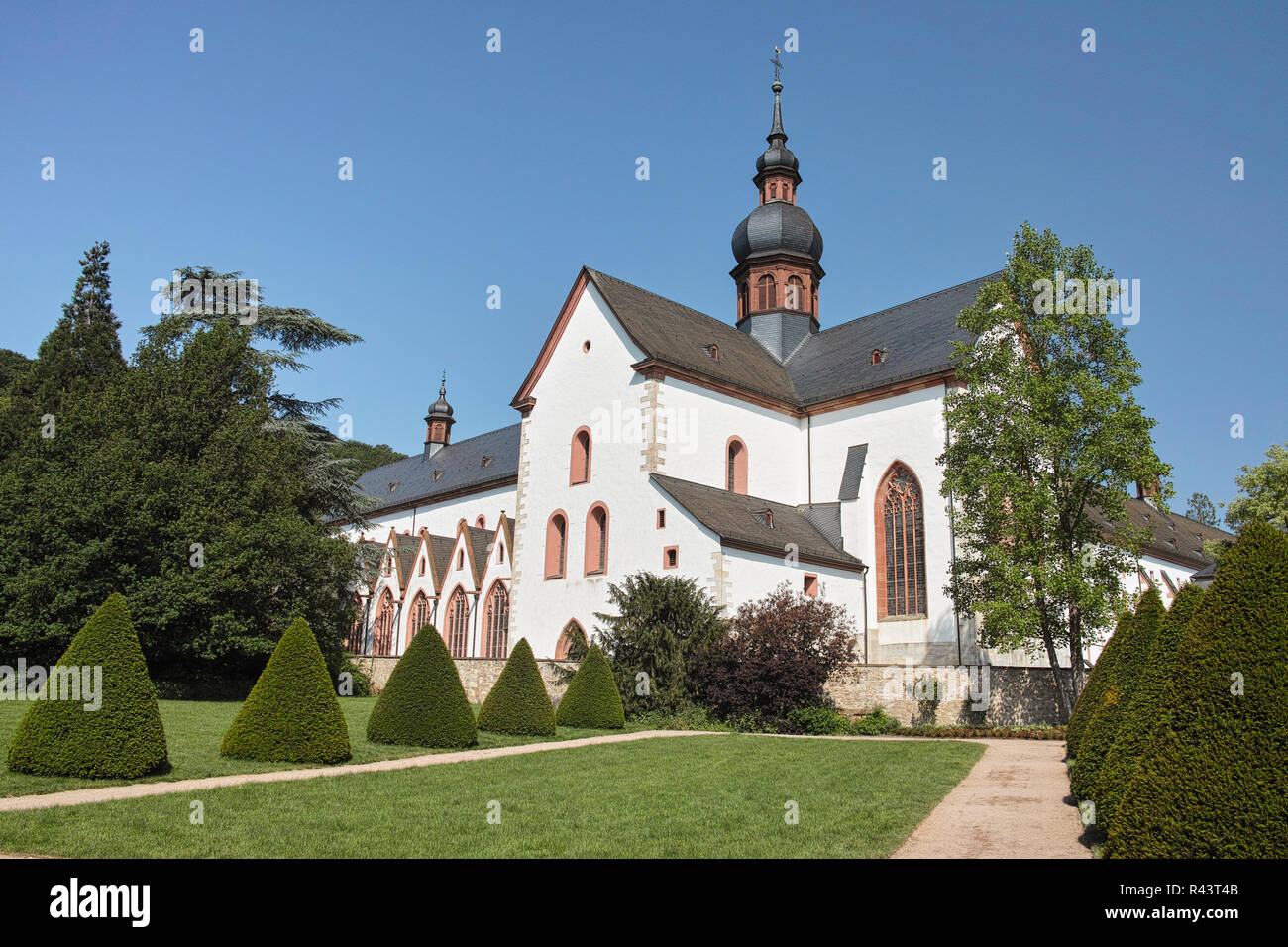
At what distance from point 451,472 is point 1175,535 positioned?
137 ft

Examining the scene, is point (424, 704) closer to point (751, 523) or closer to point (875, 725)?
point (875, 725)

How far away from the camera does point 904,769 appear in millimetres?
14125

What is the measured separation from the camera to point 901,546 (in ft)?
95.8

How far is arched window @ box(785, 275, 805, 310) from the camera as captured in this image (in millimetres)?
39531

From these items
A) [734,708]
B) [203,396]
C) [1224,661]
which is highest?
[203,396]

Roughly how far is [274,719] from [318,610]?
52.2ft

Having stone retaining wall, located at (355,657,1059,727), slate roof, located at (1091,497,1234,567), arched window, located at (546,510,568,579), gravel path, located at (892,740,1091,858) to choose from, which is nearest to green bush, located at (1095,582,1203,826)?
gravel path, located at (892,740,1091,858)

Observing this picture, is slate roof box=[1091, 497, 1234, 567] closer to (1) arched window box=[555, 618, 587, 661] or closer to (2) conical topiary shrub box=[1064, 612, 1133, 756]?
(1) arched window box=[555, 618, 587, 661]

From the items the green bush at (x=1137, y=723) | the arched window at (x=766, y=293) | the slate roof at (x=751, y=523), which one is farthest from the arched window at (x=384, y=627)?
the green bush at (x=1137, y=723)

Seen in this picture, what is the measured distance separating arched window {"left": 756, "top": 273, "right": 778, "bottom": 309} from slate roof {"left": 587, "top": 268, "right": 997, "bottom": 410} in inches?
99.4
